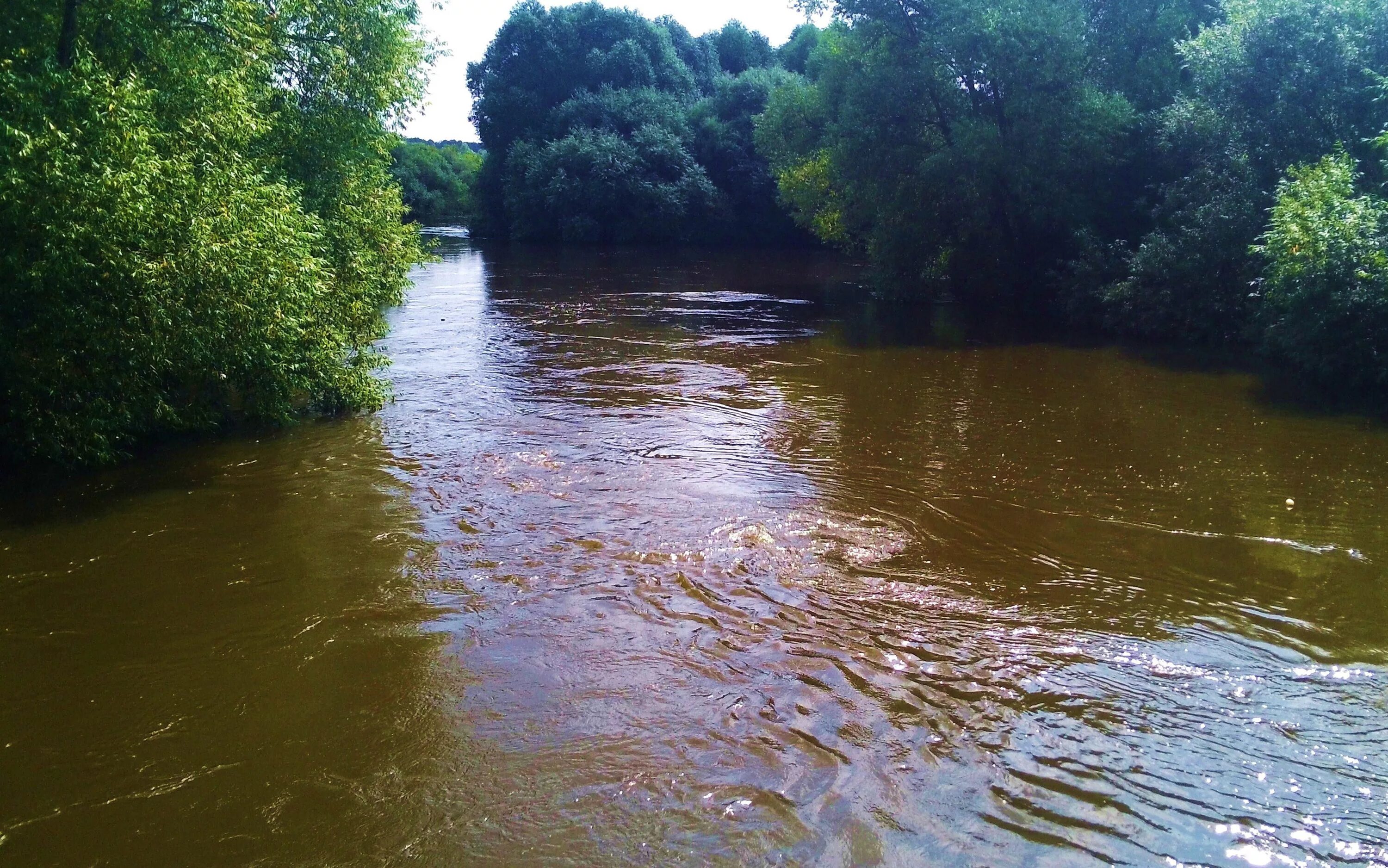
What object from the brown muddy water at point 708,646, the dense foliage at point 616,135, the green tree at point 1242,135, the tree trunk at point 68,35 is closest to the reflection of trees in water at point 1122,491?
the brown muddy water at point 708,646

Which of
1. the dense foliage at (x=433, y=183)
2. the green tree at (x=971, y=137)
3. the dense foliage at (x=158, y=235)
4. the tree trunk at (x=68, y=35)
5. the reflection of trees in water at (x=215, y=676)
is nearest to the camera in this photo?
the reflection of trees in water at (x=215, y=676)

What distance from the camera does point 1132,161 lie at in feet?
73.9

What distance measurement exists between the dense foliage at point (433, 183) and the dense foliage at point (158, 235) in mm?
52930

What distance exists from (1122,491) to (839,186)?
59.8ft

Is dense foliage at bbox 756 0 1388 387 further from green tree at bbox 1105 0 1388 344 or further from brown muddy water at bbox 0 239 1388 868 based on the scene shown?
brown muddy water at bbox 0 239 1388 868

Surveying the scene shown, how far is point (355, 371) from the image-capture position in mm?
13531

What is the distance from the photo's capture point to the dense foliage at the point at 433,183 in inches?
2872

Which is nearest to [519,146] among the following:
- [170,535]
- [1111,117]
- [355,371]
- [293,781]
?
[1111,117]

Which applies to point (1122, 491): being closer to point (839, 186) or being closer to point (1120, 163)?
point (1120, 163)

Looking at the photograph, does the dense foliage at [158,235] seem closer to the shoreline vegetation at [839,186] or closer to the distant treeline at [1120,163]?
the shoreline vegetation at [839,186]

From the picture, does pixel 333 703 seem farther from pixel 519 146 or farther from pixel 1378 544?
pixel 519 146

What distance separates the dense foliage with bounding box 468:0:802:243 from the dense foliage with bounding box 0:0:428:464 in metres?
35.8

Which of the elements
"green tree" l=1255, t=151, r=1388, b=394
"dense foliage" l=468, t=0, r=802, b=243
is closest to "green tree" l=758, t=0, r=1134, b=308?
"green tree" l=1255, t=151, r=1388, b=394

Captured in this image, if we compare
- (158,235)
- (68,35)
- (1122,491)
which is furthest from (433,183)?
(1122,491)
